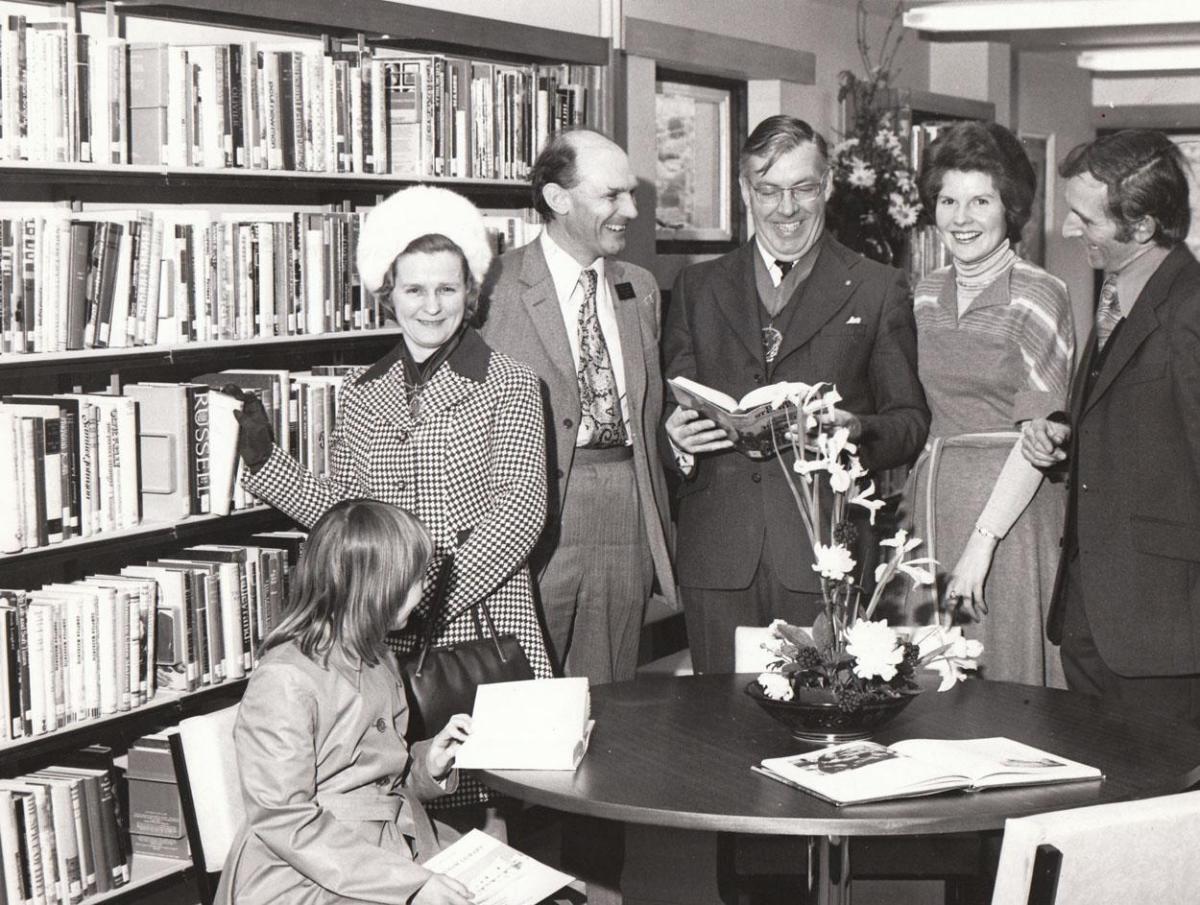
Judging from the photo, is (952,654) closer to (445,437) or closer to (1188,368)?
(1188,368)

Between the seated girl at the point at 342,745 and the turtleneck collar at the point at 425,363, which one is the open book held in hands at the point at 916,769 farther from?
the turtleneck collar at the point at 425,363

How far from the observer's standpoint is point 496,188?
455 centimetres

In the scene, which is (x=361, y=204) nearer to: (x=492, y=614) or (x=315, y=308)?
(x=315, y=308)

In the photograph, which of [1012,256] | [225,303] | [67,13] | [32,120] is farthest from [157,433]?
[1012,256]

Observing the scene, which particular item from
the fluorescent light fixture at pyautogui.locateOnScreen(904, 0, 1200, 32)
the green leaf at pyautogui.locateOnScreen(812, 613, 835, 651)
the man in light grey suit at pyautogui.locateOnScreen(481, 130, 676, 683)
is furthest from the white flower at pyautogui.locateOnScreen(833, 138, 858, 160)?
the green leaf at pyautogui.locateOnScreen(812, 613, 835, 651)

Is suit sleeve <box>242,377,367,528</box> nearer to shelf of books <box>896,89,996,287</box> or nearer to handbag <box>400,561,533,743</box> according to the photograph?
handbag <box>400,561,533,743</box>

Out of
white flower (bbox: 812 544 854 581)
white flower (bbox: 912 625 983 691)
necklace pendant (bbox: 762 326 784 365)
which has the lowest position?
white flower (bbox: 912 625 983 691)

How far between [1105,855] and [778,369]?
1.76 meters

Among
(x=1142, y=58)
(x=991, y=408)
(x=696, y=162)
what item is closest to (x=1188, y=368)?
(x=991, y=408)

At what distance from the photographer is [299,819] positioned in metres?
2.23

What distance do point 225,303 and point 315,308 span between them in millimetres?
319

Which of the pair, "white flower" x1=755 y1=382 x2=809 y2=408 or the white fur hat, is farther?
the white fur hat

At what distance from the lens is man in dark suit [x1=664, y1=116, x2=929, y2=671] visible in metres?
3.33

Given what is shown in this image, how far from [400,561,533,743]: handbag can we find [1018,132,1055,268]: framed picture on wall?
685 centimetres
